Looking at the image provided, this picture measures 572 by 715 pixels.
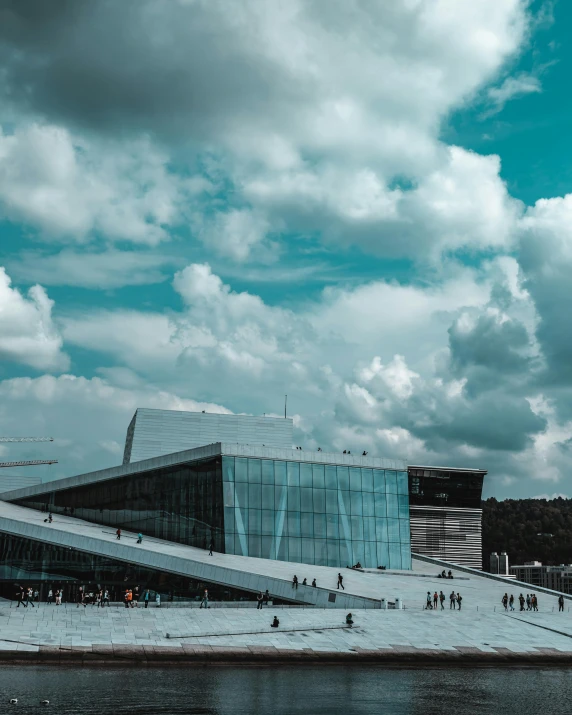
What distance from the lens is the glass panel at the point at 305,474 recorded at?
70.2 meters

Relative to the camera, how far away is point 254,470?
68.5m

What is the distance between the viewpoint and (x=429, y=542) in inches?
3962

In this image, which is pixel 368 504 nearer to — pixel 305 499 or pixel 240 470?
pixel 305 499

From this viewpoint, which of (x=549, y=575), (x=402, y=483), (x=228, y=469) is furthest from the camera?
(x=549, y=575)

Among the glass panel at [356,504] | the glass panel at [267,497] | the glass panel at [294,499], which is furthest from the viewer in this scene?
the glass panel at [356,504]

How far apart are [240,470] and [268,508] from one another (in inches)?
146

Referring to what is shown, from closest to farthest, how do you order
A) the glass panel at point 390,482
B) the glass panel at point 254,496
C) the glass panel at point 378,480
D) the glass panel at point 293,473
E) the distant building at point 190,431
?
the glass panel at point 254,496, the glass panel at point 293,473, the glass panel at point 378,480, the glass panel at point 390,482, the distant building at point 190,431

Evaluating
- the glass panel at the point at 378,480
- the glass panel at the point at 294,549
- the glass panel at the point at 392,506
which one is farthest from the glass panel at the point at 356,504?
the glass panel at the point at 294,549

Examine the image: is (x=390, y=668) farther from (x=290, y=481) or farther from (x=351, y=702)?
(x=290, y=481)

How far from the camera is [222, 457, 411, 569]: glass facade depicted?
67062mm

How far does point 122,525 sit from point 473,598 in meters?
29.3

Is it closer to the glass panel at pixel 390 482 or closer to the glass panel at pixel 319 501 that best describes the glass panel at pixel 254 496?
the glass panel at pixel 319 501

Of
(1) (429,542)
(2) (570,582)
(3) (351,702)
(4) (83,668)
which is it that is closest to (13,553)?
(4) (83,668)

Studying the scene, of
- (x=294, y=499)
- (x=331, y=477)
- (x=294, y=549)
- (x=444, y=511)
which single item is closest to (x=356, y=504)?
(x=331, y=477)
